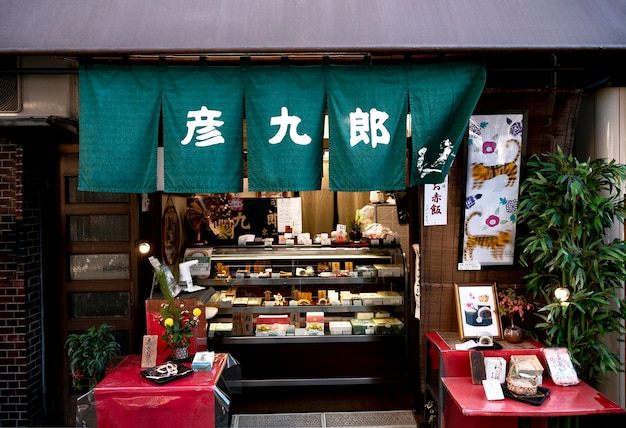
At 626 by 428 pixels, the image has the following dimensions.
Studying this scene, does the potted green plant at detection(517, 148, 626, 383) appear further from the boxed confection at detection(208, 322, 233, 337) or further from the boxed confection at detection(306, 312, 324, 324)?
the boxed confection at detection(208, 322, 233, 337)

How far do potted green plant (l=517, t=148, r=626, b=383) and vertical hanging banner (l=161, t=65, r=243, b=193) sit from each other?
3.42 m

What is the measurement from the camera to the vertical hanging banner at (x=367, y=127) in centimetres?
541

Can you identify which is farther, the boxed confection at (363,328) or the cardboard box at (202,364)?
the boxed confection at (363,328)

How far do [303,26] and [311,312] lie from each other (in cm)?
481

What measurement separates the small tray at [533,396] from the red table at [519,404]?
38mm

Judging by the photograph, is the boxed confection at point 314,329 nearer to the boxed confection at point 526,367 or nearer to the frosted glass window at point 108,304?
the frosted glass window at point 108,304

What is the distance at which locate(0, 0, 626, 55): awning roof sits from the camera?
5066 millimetres

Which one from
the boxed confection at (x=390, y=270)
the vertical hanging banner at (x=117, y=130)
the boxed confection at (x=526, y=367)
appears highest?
the vertical hanging banner at (x=117, y=130)

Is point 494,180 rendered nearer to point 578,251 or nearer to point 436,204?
point 436,204

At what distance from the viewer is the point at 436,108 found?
5520mm

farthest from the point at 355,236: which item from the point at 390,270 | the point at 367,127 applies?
the point at 367,127

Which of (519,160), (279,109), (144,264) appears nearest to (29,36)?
(279,109)

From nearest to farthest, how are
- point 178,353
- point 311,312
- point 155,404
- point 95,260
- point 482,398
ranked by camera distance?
point 482,398
point 155,404
point 178,353
point 95,260
point 311,312

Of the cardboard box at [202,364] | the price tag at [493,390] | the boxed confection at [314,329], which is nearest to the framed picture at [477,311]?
the price tag at [493,390]
